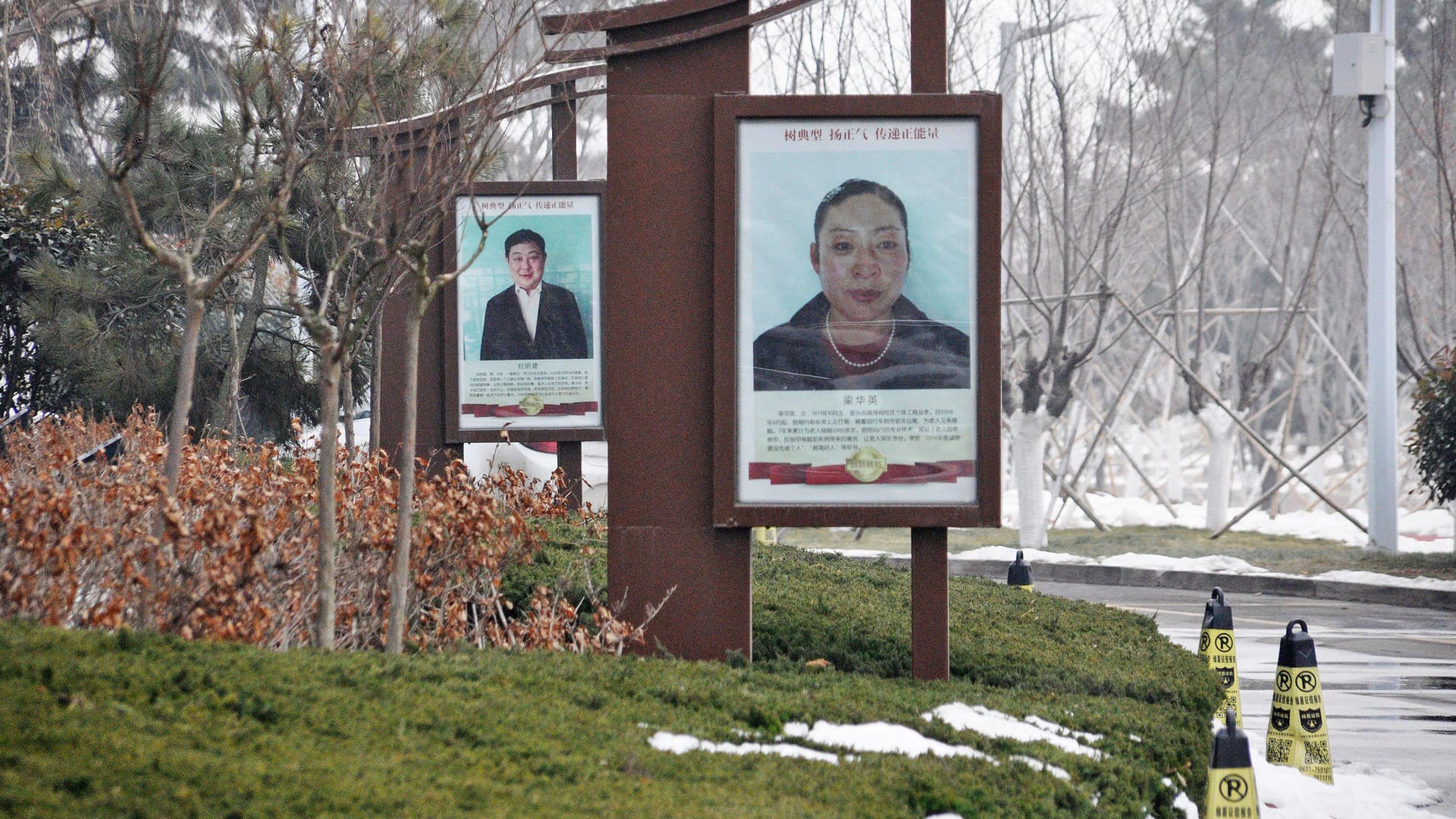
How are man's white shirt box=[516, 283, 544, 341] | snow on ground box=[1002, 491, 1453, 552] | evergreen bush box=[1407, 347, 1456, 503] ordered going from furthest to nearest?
snow on ground box=[1002, 491, 1453, 552] < evergreen bush box=[1407, 347, 1456, 503] < man's white shirt box=[516, 283, 544, 341]

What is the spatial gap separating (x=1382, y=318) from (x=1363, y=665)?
698 centimetres

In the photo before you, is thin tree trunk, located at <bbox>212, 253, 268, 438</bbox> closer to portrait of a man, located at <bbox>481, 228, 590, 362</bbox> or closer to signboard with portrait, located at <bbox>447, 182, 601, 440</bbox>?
signboard with portrait, located at <bbox>447, 182, 601, 440</bbox>

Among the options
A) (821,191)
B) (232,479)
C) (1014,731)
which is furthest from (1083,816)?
(232,479)

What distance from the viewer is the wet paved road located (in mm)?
7375

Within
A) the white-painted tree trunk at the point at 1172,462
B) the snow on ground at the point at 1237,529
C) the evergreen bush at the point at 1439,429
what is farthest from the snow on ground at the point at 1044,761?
the white-painted tree trunk at the point at 1172,462

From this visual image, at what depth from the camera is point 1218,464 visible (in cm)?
2311

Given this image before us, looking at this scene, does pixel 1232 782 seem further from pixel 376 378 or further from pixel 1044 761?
pixel 376 378

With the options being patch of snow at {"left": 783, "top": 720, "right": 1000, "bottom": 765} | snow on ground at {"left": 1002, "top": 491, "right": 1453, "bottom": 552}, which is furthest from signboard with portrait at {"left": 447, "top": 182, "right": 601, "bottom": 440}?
snow on ground at {"left": 1002, "top": 491, "right": 1453, "bottom": 552}

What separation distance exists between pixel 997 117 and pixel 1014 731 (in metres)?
2.58

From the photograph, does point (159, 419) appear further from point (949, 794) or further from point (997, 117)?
point (949, 794)

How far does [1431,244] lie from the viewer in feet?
96.6

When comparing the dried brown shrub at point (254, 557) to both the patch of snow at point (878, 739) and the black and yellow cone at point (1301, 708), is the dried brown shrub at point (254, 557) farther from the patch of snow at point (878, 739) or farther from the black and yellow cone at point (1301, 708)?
the black and yellow cone at point (1301, 708)

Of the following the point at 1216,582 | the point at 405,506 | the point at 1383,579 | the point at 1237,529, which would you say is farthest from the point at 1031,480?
the point at 405,506

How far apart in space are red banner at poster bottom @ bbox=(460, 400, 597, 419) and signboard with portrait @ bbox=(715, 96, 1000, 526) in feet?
16.5
